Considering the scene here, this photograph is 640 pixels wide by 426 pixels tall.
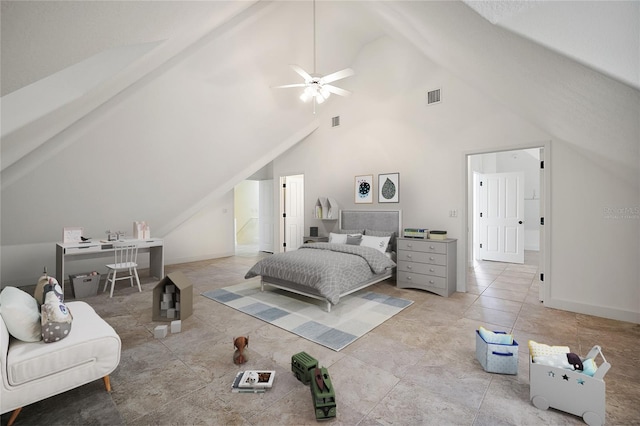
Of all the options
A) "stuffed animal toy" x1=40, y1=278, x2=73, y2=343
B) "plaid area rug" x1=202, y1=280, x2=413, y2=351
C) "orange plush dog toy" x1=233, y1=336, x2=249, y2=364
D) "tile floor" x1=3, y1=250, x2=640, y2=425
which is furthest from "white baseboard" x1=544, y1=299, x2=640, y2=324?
"stuffed animal toy" x1=40, y1=278, x2=73, y2=343

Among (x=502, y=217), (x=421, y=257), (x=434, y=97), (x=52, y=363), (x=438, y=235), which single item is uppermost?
(x=434, y=97)

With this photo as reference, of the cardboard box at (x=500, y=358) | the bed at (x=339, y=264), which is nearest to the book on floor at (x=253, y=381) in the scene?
the bed at (x=339, y=264)

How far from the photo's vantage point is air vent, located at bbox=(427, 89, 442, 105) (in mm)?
4449

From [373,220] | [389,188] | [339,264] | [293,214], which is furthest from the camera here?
[293,214]

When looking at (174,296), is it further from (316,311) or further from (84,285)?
(84,285)

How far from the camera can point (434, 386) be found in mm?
1997

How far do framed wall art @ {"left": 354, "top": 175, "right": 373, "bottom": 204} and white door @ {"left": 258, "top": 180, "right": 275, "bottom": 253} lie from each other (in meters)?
3.20

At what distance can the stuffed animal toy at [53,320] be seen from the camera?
1.72 meters

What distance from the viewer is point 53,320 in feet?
5.69

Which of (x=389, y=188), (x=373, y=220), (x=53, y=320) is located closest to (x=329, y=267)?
(x=373, y=220)

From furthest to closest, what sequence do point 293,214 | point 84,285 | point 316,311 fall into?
point 293,214, point 84,285, point 316,311

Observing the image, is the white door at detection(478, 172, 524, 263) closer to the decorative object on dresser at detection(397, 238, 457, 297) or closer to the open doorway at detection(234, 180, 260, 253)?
the decorative object on dresser at detection(397, 238, 457, 297)

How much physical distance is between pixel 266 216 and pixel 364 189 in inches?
142

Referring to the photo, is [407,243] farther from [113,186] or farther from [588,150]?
[113,186]
